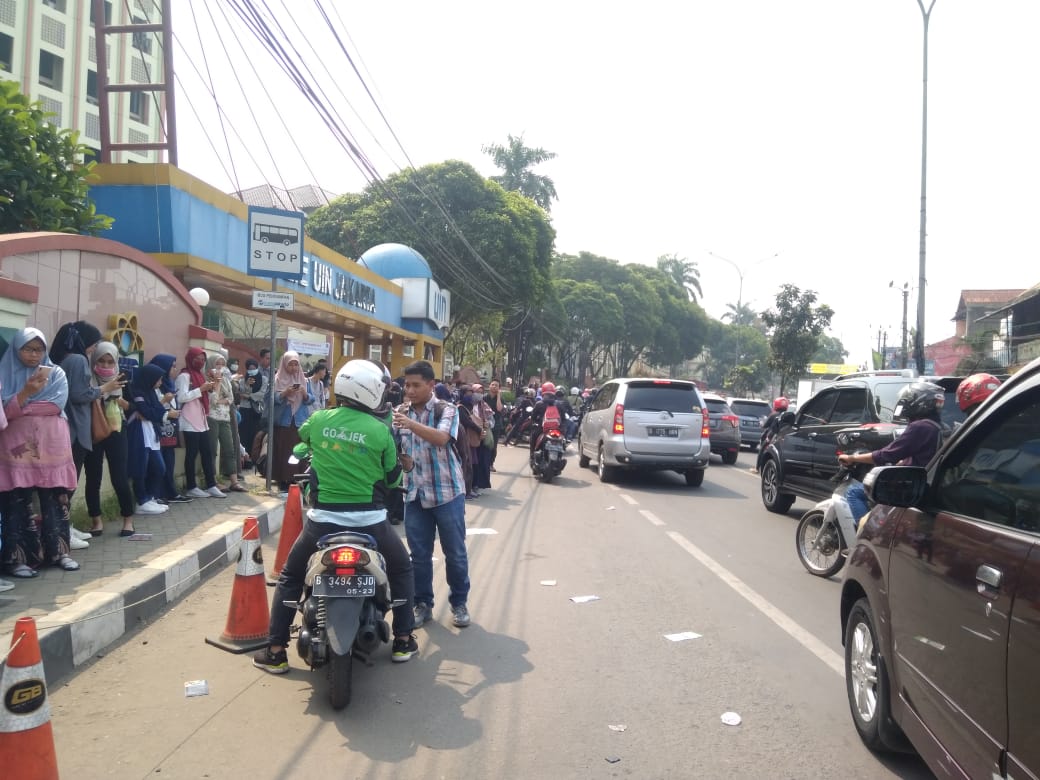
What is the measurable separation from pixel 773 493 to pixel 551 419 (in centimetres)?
416

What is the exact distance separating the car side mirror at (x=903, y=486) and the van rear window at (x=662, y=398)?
1044 cm

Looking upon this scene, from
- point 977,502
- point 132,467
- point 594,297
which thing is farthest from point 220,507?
point 594,297

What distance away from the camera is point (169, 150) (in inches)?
547

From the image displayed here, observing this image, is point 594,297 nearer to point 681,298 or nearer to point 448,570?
point 681,298

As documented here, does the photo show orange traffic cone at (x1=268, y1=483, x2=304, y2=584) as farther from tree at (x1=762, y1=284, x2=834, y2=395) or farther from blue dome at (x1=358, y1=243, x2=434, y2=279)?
tree at (x1=762, y1=284, x2=834, y2=395)

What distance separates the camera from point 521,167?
1774 inches

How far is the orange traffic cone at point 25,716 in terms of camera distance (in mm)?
3016

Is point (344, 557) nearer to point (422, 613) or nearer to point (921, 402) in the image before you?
point (422, 613)

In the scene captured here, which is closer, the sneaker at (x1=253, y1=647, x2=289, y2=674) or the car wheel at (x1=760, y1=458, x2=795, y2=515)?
the sneaker at (x1=253, y1=647, x2=289, y2=674)

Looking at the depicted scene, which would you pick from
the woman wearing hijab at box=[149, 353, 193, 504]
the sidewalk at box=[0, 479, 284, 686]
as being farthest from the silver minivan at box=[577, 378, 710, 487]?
the woman wearing hijab at box=[149, 353, 193, 504]

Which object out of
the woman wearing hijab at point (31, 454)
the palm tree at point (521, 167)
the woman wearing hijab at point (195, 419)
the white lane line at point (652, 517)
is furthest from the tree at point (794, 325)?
the woman wearing hijab at point (31, 454)

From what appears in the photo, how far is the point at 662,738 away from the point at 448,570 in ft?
7.14

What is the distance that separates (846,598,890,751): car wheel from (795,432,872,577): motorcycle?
291 centimetres

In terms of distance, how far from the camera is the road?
11.9ft
